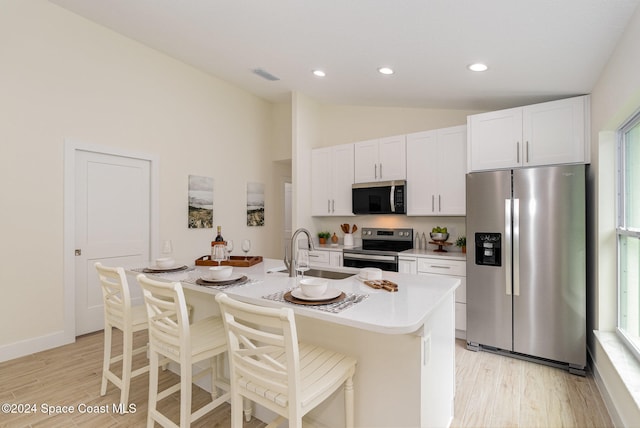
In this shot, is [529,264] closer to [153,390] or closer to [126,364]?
[153,390]

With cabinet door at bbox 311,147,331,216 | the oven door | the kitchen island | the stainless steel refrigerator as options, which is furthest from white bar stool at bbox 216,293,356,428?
cabinet door at bbox 311,147,331,216

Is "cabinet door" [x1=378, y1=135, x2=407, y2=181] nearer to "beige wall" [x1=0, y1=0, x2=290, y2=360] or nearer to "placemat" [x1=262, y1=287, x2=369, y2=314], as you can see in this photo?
"beige wall" [x1=0, y1=0, x2=290, y2=360]

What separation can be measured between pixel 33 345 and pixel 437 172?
455 cm

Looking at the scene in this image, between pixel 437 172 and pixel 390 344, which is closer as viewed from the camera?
pixel 390 344

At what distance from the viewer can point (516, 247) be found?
284 centimetres

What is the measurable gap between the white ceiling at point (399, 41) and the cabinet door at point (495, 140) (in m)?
0.25

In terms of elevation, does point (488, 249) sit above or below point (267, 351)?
above

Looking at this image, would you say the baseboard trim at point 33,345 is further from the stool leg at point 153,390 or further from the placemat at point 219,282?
the placemat at point 219,282

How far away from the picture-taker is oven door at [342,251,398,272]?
3.73 metres

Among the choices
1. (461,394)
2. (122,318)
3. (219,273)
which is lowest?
(461,394)

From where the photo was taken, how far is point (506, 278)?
2896mm

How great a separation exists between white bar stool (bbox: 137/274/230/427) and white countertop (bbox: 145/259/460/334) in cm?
21

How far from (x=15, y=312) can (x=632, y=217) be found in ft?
17.0

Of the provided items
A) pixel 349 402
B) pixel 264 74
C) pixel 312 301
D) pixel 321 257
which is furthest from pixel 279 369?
pixel 264 74
